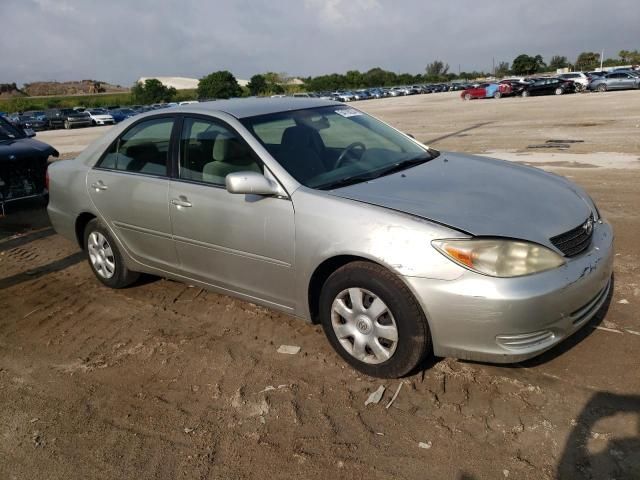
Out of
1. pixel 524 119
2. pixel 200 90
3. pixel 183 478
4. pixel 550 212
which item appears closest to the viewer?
pixel 183 478

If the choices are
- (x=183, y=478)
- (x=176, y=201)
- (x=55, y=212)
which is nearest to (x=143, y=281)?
(x=55, y=212)

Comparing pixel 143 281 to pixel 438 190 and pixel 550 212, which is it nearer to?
pixel 438 190

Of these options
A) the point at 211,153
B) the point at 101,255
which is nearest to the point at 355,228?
the point at 211,153

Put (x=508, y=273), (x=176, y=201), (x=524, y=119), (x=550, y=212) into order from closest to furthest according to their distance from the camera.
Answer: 1. (x=508, y=273)
2. (x=550, y=212)
3. (x=176, y=201)
4. (x=524, y=119)

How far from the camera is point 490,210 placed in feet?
10.3

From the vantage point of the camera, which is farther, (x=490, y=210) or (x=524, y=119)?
(x=524, y=119)

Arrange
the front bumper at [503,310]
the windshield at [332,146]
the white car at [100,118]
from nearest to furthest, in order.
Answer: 1. the front bumper at [503,310]
2. the windshield at [332,146]
3. the white car at [100,118]

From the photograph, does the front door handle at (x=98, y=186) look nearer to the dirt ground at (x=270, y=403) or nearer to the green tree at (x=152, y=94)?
the dirt ground at (x=270, y=403)

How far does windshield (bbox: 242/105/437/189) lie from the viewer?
3.65 meters

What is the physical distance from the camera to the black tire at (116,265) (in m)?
4.85

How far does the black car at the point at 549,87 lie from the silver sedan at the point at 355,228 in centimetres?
4059

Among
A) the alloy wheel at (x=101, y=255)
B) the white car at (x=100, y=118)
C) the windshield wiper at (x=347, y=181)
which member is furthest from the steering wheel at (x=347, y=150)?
the white car at (x=100, y=118)

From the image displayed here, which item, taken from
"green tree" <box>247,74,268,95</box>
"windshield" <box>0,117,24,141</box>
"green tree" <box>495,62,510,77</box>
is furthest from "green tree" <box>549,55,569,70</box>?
"windshield" <box>0,117,24,141</box>

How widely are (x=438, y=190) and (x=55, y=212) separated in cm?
390
